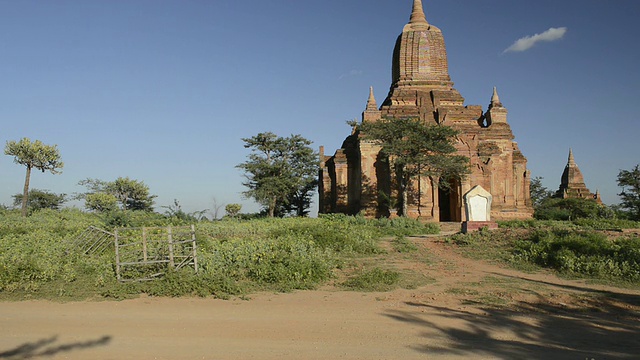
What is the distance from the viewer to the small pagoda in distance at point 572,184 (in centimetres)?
3538

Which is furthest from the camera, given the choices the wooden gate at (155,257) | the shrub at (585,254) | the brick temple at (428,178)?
the brick temple at (428,178)

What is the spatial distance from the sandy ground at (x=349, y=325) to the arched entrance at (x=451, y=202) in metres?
15.0

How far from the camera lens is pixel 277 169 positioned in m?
29.0

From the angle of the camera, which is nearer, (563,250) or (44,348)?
(44,348)

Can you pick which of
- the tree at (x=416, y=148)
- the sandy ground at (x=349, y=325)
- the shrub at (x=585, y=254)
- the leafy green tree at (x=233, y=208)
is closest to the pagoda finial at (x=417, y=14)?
the tree at (x=416, y=148)

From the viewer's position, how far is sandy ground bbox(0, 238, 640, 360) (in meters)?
5.77

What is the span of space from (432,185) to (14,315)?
18.7 m

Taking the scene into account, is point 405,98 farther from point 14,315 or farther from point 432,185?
point 14,315

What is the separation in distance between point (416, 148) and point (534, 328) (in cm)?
1536

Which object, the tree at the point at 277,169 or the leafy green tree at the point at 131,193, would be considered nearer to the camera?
the tree at the point at 277,169

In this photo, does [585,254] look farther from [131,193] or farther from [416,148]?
[131,193]

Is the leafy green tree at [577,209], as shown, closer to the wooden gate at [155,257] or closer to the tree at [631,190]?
the tree at [631,190]

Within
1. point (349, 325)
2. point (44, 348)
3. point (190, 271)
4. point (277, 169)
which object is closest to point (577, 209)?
point (277, 169)

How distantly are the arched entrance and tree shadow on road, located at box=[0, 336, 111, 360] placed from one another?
63.6 ft
